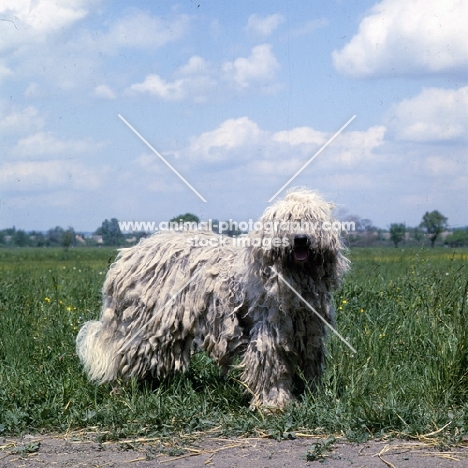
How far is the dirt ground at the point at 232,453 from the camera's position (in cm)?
484

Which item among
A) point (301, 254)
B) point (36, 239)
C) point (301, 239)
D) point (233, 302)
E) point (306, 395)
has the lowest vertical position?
point (306, 395)

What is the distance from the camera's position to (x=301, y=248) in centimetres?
567

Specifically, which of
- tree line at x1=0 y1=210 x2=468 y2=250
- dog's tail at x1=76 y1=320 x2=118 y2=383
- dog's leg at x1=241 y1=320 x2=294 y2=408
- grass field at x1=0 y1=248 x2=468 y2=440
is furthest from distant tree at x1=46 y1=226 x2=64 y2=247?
dog's leg at x1=241 y1=320 x2=294 y2=408

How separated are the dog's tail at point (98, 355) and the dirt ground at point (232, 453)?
1074mm

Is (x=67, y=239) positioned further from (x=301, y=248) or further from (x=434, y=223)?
(x=301, y=248)

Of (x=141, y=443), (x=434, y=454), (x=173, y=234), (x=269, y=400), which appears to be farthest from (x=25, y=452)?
(x=434, y=454)

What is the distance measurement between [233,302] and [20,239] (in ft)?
49.6

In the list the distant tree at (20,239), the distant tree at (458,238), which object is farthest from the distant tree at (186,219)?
the distant tree at (20,239)

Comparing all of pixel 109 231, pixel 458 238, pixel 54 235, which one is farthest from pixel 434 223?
pixel 54 235

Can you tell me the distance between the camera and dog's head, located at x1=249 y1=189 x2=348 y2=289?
18.6 ft

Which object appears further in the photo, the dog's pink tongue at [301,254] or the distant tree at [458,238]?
the distant tree at [458,238]

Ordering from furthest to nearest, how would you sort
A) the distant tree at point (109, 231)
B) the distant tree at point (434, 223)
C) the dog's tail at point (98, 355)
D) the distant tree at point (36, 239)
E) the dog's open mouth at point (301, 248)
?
the distant tree at point (36, 239) → the distant tree at point (434, 223) → the distant tree at point (109, 231) → the dog's tail at point (98, 355) → the dog's open mouth at point (301, 248)

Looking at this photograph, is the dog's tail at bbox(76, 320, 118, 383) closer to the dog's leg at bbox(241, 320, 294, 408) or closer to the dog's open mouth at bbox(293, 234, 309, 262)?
the dog's leg at bbox(241, 320, 294, 408)

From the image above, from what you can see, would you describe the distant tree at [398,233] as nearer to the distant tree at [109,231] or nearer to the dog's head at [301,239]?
the distant tree at [109,231]
